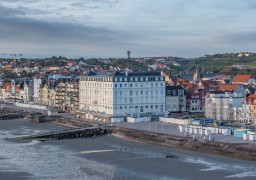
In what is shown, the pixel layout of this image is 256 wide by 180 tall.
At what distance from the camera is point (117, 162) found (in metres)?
29.2

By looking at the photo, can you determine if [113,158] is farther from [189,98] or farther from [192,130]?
[189,98]

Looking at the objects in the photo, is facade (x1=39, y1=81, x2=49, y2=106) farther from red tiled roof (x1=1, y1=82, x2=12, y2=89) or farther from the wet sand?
the wet sand

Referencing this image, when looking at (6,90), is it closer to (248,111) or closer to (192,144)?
(248,111)

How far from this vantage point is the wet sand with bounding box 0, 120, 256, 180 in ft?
84.6

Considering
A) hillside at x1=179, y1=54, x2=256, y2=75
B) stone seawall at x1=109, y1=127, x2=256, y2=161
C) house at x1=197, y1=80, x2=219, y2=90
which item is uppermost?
hillside at x1=179, y1=54, x2=256, y2=75

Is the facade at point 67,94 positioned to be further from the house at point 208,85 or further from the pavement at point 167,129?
the house at point 208,85

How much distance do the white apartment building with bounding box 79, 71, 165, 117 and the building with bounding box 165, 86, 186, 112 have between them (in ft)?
4.72

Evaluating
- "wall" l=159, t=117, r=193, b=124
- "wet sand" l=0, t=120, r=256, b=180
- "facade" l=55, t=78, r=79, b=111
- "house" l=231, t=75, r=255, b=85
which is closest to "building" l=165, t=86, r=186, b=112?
"wall" l=159, t=117, r=193, b=124

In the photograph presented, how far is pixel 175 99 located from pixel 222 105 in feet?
24.3

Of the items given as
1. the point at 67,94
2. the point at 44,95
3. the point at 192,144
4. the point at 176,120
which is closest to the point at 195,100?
the point at 176,120

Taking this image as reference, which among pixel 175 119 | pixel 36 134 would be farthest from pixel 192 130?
pixel 36 134

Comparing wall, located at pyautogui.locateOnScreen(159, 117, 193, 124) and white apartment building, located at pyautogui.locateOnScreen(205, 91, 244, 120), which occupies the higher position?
white apartment building, located at pyautogui.locateOnScreen(205, 91, 244, 120)

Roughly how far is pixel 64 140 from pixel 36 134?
319 centimetres

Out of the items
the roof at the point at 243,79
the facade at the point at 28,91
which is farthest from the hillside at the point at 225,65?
the facade at the point at 28,91
